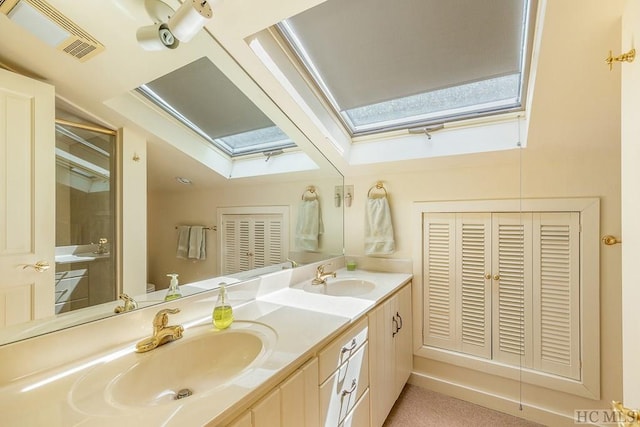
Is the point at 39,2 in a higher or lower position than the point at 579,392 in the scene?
higher

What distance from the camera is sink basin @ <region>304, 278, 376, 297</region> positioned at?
185cm

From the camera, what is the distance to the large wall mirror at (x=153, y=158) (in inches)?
31.4

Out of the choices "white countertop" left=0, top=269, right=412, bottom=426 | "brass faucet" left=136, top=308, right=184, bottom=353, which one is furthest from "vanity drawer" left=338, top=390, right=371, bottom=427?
"brass faucet" left=136, top=308, right=184, bottom=353

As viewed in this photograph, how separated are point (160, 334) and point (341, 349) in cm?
65

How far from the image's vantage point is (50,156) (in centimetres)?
76

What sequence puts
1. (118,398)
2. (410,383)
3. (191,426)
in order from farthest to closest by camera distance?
(410,383), (118,398), (191,426)

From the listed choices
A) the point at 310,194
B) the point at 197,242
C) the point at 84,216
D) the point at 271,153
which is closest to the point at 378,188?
the point at 310,194

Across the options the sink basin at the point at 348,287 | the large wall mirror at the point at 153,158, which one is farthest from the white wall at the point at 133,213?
the sink basin at the point at 348,287

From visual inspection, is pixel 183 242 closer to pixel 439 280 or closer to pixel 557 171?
pixel 439 280

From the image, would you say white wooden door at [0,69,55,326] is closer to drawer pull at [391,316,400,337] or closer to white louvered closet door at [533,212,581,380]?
drawer pull at [391,316,400,337]

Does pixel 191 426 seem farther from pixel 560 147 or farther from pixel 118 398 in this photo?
pixel 560 147

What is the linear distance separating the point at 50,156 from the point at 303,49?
1141 millimetres

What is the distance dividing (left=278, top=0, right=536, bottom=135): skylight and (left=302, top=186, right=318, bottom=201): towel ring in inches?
23.0

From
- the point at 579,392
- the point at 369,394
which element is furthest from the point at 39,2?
the point at 579,392
